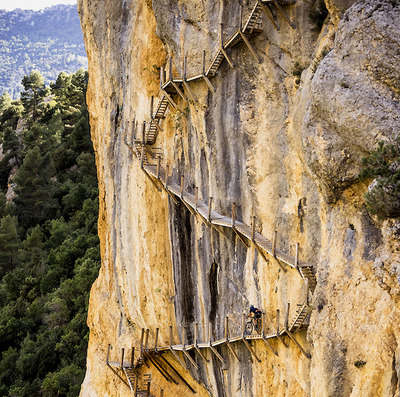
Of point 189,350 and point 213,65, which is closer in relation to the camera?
point 213,65

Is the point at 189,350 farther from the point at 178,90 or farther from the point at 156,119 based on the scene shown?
the point at 178,90

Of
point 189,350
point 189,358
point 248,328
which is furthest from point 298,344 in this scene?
point 189,350

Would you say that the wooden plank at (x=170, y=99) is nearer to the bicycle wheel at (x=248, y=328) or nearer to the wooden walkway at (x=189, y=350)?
the wooden walkway at (x=189, y=350)

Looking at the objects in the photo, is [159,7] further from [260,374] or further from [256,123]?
[260,374]

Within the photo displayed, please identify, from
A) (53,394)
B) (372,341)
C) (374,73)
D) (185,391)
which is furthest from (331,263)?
(53,394)

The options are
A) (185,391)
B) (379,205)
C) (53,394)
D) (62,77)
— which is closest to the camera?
(379,205)

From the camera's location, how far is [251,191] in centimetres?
1769

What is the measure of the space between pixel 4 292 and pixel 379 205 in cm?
3403

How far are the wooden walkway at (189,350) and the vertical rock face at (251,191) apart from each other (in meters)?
0.27

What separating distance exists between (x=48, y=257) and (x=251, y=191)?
28923mm

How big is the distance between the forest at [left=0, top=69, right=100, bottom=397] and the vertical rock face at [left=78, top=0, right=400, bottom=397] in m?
9.08

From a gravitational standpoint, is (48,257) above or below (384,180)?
below

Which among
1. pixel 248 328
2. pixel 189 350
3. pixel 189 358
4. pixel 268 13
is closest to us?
pixel 268 13

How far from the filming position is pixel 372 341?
12320mm
